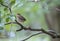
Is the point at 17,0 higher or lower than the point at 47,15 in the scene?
higher

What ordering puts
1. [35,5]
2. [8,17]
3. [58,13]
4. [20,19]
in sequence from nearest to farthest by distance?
[8,17] → [20,19] → [35,5] → [58,13]

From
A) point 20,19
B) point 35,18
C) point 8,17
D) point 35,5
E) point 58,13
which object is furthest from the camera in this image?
point 35,18

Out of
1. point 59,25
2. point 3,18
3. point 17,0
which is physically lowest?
point 59,25

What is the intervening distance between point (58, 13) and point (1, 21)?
70cm

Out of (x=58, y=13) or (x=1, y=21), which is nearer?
(x=1, y=21)

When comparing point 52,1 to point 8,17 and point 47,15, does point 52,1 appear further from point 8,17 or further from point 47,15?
point 8,17

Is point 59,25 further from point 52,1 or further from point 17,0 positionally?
point 17,0

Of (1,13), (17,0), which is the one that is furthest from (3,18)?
(17,0)

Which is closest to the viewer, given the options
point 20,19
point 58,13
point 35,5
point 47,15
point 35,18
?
point 20,19

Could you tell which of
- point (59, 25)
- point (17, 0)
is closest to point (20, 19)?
point (17, 0)

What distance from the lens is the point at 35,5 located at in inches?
63.7

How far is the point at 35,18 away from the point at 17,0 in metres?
1.53

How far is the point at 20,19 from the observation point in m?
1.43

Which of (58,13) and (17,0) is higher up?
(17,0)
